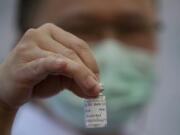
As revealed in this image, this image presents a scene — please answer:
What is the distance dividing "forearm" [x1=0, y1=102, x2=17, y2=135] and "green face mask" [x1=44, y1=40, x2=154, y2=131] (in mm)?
764

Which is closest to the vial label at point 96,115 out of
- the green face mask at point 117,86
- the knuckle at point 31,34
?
the knuckle at point 31,34

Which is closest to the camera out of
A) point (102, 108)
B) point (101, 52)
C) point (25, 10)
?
point (102, 108)

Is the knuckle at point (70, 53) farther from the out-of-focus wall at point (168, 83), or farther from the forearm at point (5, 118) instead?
the out-of-focus wall at point (168, 83)

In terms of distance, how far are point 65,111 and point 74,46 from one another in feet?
3.10

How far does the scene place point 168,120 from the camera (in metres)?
1.98

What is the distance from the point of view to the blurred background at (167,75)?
6.41 ft

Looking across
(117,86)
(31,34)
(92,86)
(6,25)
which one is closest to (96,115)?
(92,86)

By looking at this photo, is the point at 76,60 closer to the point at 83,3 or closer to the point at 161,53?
the point at 83,3

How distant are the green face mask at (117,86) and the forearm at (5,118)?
76 centimetres

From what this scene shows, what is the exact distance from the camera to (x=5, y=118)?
95 centimetres

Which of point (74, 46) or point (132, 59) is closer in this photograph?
point (74, 46)

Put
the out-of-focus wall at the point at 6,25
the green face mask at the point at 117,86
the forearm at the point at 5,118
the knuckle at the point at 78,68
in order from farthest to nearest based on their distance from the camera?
the out-of-focus wall at the point at 6,25 < the green face mask at the point at 117,86 < the forearm at the point at 5,118 < the knuckle at the point at 78,68

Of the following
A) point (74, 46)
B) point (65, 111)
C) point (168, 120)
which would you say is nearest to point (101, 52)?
point (65, 111)

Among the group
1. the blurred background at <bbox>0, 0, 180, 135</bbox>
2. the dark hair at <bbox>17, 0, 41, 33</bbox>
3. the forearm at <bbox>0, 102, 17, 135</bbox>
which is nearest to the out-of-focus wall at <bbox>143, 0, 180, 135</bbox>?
the blurred background at <bbox>0, 0, 180, 135</bbox>
